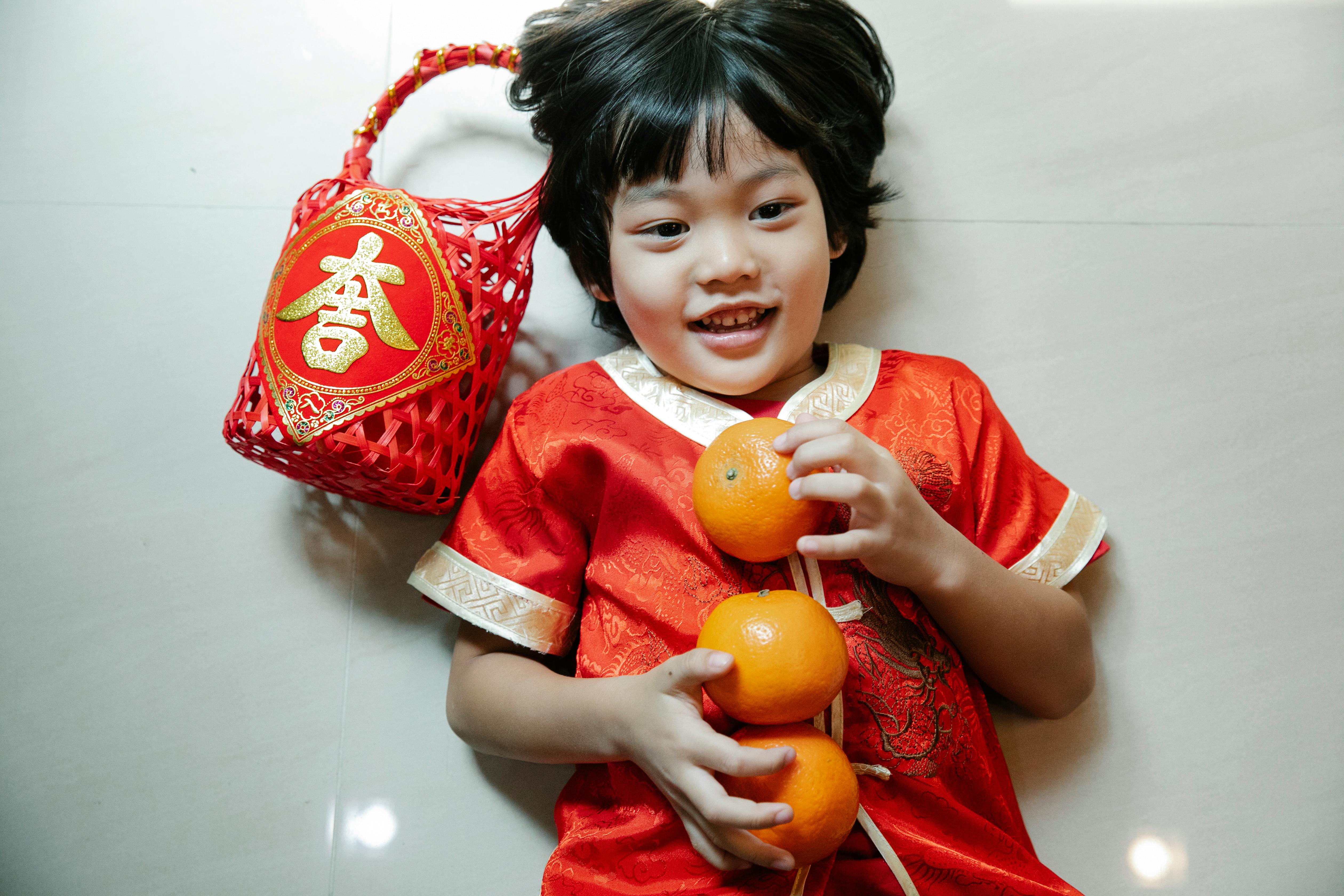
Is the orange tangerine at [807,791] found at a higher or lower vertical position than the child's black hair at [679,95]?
lower

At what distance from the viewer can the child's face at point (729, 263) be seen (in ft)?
2.98

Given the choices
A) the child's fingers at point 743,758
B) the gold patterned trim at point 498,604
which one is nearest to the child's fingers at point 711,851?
the child's fingers at point 743,758

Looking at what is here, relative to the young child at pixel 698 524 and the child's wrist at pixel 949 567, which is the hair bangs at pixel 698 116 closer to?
the young child at pixel 698 524

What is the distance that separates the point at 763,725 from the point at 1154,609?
69 cm

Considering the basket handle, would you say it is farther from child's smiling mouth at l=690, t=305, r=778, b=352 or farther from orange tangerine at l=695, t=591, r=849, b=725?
orange tangerine at l=695, t=591, r=849, b=725

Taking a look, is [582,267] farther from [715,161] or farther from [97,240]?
[97,240]

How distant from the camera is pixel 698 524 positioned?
3.07ft

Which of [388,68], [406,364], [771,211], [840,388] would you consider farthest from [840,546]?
[388,68]

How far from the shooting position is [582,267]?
108cm

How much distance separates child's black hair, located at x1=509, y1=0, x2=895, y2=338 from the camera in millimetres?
918

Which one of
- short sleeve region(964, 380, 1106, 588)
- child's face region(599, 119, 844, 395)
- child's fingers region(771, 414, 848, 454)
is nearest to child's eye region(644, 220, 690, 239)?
child's face region(599, 119, 844, 395)

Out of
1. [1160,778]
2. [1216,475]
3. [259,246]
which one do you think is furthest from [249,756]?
[1216,475]

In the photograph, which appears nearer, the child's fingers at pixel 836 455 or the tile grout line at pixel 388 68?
the child's fingers at pixel 836 455

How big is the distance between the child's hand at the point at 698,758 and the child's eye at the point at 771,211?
1.56 feet
